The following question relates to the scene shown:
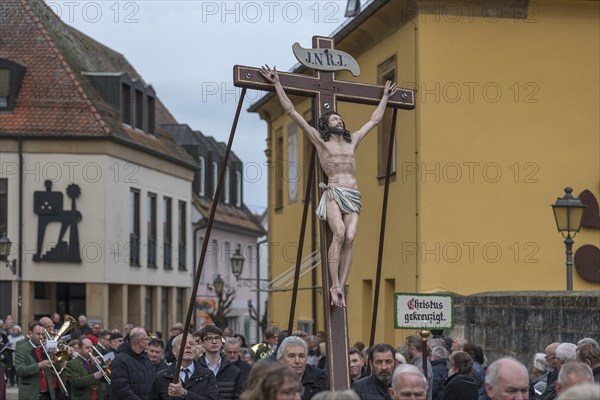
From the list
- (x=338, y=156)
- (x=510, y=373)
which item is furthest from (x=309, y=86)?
(x=510, y=373)

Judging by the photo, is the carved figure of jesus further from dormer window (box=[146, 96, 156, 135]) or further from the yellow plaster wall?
dormer window (box=[146, 96, 156, 135])

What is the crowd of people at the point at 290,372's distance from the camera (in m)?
7.66

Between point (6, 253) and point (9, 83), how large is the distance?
8942mm

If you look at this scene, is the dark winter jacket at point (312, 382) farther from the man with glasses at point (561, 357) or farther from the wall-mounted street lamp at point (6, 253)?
the wall-mounted street lamp at point (6, 253)

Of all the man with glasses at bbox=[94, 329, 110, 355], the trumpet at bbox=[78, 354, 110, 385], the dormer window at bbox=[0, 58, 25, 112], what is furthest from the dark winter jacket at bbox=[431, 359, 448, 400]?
the dormer window at bbox=[0, 58, 25, 112]

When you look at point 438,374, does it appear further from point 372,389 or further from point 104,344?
point 104,344

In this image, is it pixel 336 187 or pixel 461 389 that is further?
pixel 461 389

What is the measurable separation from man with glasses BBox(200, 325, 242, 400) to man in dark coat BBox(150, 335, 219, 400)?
0.43 m

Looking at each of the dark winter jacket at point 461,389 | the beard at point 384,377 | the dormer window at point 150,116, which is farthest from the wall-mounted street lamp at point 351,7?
the beard at point 384,377

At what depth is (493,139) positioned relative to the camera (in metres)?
26.3

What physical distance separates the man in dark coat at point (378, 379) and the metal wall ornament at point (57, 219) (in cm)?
3350

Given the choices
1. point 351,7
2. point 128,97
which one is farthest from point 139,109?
point 351,7

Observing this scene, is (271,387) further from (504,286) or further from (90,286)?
(90,286)

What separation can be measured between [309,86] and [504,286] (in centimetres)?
1474
